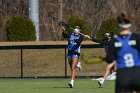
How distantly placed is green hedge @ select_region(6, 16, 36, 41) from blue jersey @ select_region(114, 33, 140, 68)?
2627cm

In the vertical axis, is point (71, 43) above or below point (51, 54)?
above

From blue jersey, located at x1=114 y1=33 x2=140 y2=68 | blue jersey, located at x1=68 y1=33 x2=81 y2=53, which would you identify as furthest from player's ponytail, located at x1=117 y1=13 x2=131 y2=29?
blue jersey, located at x1=68 y1=33 x2=81 y2=53

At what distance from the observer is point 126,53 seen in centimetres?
1070

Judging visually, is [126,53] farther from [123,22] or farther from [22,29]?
[22,29]

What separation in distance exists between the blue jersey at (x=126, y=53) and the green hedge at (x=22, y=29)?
86.2 feet

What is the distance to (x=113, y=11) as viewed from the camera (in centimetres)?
4450

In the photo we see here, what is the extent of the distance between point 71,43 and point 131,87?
36.4ft

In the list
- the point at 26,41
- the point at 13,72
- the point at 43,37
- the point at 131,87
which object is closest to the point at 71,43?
the point at 13,72

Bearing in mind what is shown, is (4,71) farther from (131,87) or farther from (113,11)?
(131,87)

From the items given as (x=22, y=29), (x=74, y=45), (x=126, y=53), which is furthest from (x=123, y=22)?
(x=22, y=29)

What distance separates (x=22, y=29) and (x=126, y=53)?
26.8 metres

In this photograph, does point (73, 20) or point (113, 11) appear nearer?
point (73, 20)

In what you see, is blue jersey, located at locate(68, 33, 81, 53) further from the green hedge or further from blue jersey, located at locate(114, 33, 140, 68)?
the green hedge

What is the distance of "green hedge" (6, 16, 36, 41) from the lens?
37.0 metres
